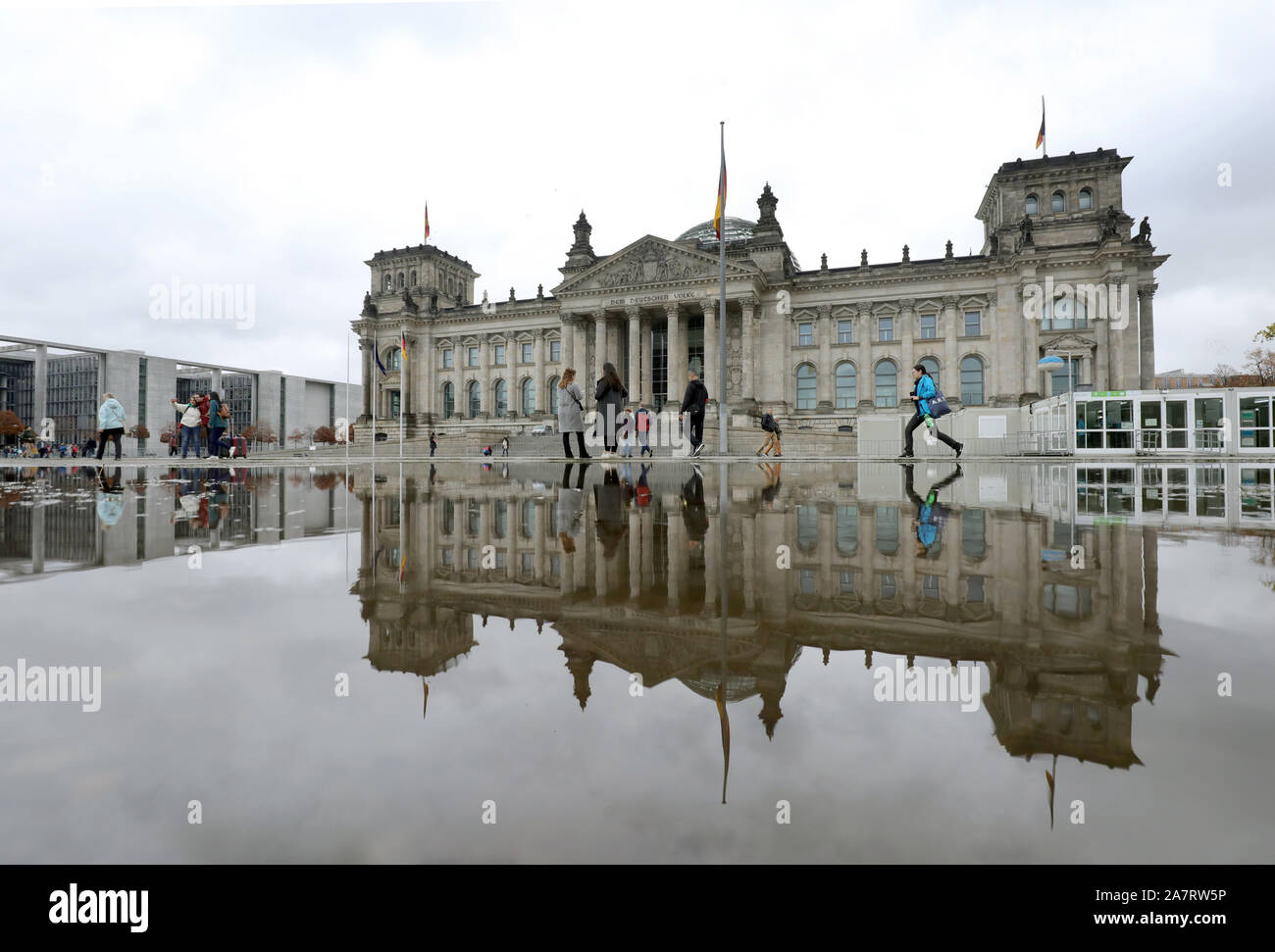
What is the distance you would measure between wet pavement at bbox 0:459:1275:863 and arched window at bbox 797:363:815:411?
43.8 meters

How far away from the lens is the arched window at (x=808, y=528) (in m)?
3.35

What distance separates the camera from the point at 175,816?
97 cm

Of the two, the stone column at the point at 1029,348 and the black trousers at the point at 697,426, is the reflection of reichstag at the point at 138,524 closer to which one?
the black trousers at the point at 697,426

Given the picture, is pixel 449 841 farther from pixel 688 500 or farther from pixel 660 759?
pixel 688 500

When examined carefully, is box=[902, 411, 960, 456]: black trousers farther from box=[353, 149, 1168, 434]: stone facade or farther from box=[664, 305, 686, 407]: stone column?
box=[664, 305, 686, 407]: stone column

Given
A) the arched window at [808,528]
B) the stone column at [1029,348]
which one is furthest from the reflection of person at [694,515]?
the stone column at [1029,348]

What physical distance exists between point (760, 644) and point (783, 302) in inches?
1794

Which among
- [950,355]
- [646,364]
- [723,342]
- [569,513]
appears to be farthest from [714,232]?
[569,513]

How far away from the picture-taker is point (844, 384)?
147 ft

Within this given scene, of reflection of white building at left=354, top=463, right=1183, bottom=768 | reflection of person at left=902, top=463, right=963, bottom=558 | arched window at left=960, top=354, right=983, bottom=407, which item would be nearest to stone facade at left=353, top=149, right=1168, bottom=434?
arched window at left=960, top=354, right=983, bottom=407

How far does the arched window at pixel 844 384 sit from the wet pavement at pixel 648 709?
43.5 metres

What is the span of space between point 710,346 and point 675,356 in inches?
98.7
